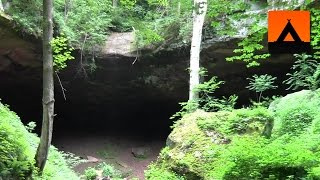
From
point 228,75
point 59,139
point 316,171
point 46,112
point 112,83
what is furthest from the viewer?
point 59,139

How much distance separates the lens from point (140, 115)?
68.2ft

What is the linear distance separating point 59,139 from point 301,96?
1294 cm

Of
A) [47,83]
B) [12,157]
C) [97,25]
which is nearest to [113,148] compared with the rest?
[97,25]

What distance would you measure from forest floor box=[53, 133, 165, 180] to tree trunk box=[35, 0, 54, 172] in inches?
314

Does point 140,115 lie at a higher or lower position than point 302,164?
lower

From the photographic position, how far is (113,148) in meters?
18.7

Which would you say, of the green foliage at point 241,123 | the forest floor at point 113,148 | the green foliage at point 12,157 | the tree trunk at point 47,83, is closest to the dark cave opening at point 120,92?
the forest floor at point 113,148

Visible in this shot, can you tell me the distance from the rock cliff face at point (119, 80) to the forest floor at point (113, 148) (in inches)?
47.2

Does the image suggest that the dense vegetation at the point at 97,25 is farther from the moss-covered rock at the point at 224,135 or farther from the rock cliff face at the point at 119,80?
the moss-covered rock at the point at 224,135

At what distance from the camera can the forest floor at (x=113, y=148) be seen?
55.5 ft

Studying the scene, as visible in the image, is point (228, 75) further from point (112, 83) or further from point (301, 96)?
point (301, 96)

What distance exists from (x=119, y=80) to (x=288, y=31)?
13.2m

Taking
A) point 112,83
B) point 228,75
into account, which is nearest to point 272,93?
point 228,75

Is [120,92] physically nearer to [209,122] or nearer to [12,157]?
[209,122]
